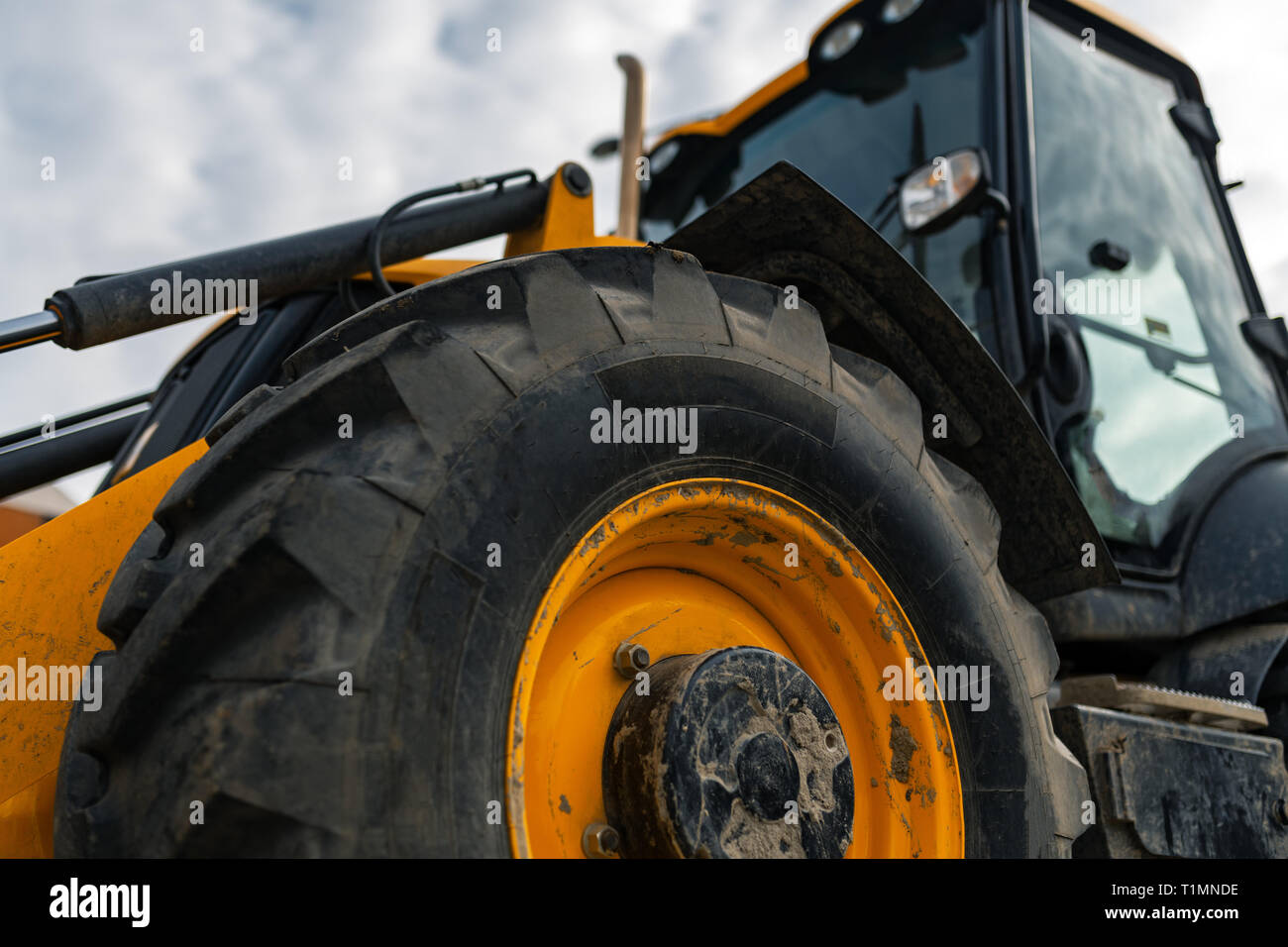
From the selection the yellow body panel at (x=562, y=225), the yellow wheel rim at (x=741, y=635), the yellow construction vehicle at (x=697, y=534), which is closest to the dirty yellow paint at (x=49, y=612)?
the yellow construction vehicle at (x=697, y=534)

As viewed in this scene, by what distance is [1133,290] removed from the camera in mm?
2934

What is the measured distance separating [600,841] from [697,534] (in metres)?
0.48

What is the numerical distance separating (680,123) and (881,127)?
3.27 ft

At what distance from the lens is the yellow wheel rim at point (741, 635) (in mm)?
1325

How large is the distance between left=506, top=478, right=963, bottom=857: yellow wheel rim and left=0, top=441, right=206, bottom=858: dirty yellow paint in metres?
0.68

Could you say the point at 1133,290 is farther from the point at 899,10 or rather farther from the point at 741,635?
the point at 741,635

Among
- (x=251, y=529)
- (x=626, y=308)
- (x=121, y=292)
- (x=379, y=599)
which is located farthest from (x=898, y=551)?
(x=121, y=292)

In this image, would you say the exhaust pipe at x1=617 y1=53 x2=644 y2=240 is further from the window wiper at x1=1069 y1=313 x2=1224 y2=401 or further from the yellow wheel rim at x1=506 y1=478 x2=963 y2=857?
the yellow wheel rim at x1=506 y1=478 x2=963 y2=857

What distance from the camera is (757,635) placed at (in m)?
1.67

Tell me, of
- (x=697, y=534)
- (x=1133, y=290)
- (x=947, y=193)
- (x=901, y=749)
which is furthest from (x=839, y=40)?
(x=901, y=749)

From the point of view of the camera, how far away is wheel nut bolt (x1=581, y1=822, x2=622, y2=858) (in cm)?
128

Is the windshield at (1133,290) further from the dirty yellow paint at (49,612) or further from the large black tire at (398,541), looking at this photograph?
the dirty yellow paint at (49,612)

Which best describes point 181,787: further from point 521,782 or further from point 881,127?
point 881,127

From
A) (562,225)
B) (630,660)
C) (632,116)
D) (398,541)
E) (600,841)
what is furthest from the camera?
(632,116)
